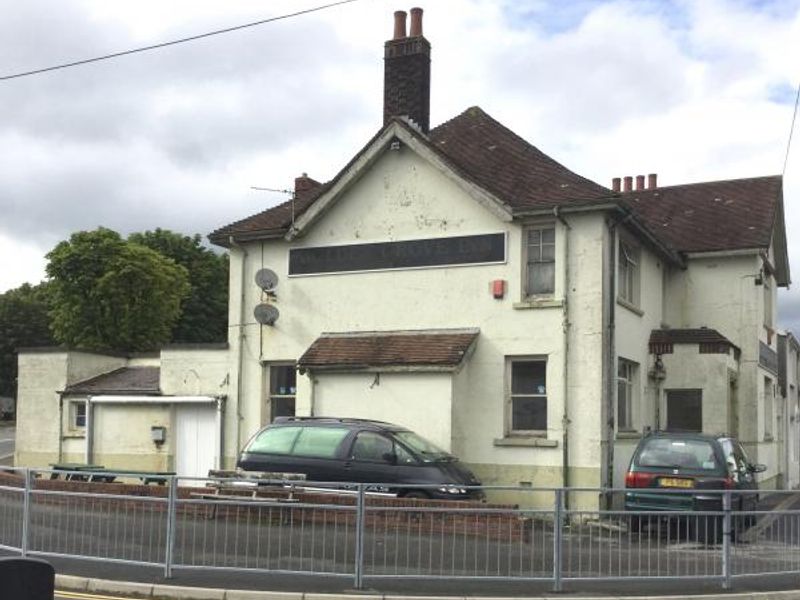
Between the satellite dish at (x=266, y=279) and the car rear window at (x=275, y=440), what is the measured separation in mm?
5119

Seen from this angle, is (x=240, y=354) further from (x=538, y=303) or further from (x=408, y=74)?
(x=408, y=74)

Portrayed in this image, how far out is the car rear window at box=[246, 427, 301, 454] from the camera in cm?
1605

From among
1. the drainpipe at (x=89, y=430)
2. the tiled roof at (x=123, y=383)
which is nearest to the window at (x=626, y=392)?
the tiled roof at (x=123, y=383)

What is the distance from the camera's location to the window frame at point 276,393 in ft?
68.1

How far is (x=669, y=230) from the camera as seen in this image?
24.2 metres

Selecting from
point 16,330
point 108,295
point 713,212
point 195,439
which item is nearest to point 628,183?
point 713,212

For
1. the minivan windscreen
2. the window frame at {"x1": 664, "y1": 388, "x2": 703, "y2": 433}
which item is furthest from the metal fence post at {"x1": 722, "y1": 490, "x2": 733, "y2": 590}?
the window frame at {"x1": 664, "y1": 388, "x2": 703, "y2": 433}

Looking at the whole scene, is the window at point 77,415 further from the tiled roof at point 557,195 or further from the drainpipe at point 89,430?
the tiled roof at point 557,195

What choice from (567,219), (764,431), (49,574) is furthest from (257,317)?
(49,574)

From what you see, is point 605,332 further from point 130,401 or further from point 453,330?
point 130,401

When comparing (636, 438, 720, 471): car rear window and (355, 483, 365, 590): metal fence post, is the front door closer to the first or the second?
(636, 438, 720, 471): car rear window

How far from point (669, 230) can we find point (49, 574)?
2243cm

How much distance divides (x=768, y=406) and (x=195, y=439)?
49.6 feet

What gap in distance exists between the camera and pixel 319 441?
1585 cm
